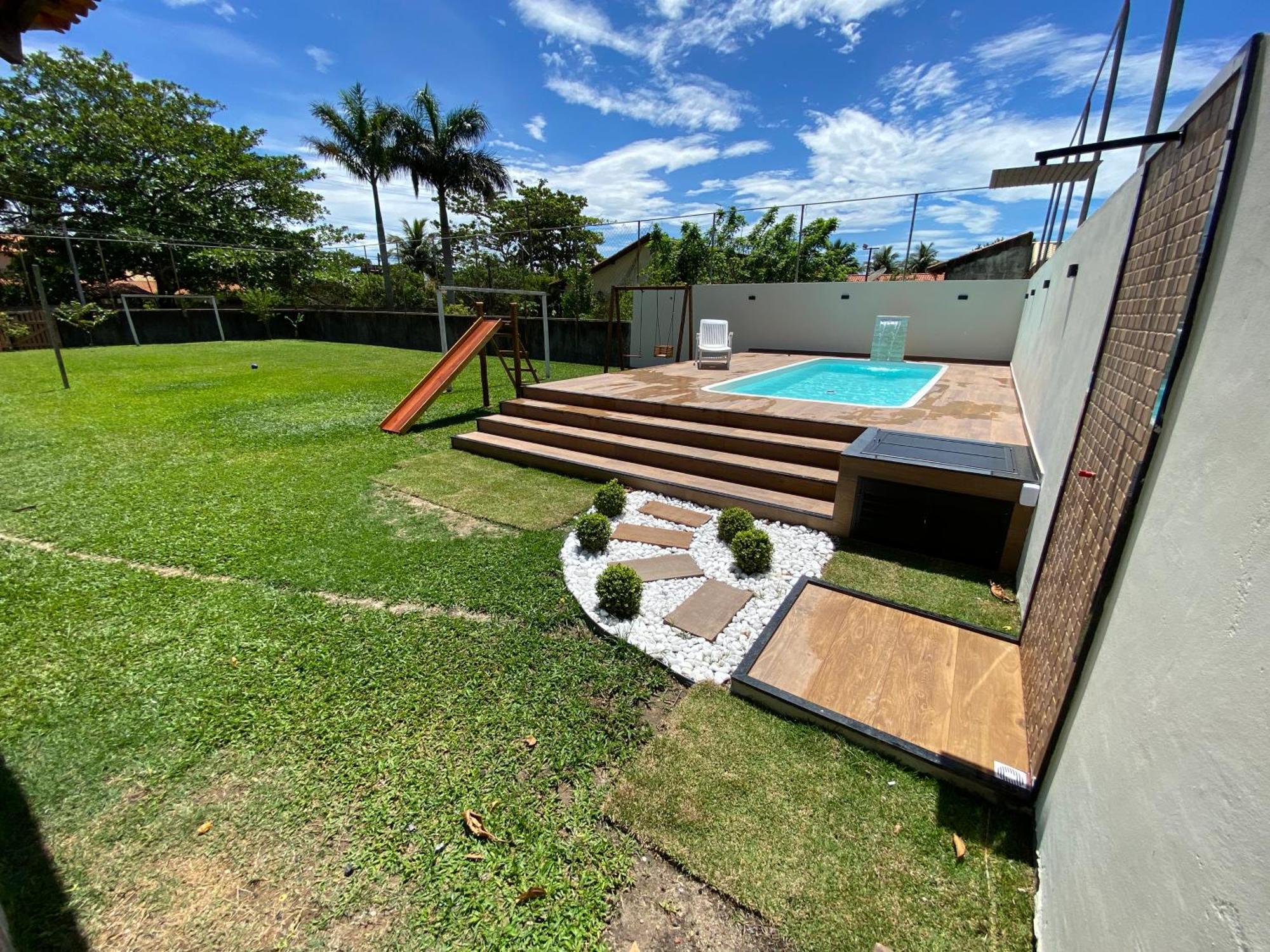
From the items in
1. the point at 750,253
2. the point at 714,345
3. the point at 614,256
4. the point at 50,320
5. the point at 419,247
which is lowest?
the point at 714,345

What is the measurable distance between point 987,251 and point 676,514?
29087 millimetres

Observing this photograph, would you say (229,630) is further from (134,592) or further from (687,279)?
(687,279)

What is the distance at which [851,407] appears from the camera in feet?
21.8

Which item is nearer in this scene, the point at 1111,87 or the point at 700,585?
the point at 700,585

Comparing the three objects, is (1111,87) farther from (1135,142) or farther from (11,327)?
(11,327)

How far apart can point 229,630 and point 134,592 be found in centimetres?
103

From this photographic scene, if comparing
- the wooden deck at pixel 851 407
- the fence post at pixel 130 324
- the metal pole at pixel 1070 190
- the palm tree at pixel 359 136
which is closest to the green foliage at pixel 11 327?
the fence post at pixel 130 324

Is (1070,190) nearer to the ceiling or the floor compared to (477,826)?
nearer to the ceiling

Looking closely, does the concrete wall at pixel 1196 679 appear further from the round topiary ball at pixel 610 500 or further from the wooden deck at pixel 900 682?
the round topiary ball at pixel 610 500

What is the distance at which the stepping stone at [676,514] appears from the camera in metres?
4.69

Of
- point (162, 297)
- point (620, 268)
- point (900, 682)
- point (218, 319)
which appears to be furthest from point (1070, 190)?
point (162, 297)

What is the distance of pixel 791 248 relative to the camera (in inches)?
730

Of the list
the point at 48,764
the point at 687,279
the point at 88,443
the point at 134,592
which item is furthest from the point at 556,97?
the point at 48,764

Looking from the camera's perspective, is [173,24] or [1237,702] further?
[173,24]
